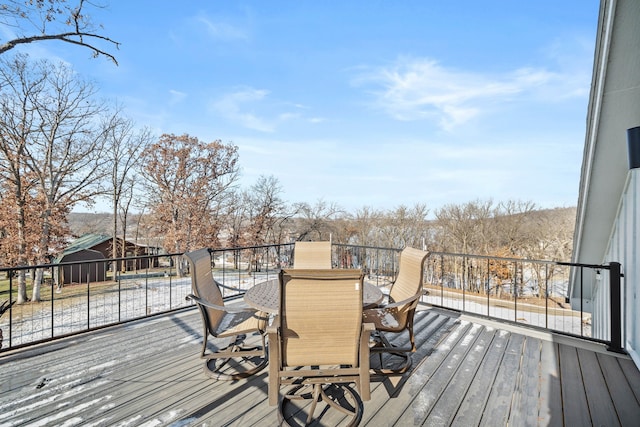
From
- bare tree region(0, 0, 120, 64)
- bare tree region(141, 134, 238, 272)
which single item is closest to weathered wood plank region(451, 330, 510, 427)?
bare tree region(0, 0, 120, 64)

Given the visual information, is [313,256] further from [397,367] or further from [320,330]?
[320,330]

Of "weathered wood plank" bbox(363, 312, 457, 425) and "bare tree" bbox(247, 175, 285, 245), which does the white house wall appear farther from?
"bare tree" bbox(247, 175, 285, 245)

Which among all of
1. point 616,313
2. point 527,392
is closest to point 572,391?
point 527,392

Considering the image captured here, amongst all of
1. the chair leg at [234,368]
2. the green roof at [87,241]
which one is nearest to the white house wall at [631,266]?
the chair leg at [234,368]

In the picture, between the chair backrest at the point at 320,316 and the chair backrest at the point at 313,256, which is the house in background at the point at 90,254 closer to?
the chair backrest at the point at 313,256

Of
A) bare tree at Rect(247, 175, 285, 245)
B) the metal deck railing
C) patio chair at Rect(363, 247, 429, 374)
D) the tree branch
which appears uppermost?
the tree branch

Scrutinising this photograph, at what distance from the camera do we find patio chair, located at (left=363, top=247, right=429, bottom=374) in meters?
2.44

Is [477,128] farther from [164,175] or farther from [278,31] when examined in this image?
[164,175]

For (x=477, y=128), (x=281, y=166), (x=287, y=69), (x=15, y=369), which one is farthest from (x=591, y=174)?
(x=281, y=166)

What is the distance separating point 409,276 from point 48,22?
674cm

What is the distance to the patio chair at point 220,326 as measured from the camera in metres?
2.30

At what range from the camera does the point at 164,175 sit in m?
15.7

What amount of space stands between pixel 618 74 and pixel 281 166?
16.3 metres

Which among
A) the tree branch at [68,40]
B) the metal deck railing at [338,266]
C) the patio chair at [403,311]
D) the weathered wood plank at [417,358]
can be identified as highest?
the tree branch at [68,40]
